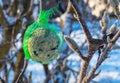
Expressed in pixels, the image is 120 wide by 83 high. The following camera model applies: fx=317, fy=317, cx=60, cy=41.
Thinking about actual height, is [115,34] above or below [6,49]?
above

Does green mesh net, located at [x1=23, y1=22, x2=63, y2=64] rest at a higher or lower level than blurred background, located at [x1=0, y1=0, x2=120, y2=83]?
higher

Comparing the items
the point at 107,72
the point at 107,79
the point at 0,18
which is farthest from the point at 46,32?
the point at 107,72

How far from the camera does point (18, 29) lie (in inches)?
99.2

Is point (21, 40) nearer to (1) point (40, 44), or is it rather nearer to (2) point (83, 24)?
(1) point (40, 44)

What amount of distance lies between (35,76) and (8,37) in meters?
1.91

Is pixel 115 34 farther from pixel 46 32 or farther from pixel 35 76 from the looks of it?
pixel 35 76

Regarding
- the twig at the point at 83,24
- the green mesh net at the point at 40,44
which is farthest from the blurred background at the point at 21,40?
the twig at the point at 83,24

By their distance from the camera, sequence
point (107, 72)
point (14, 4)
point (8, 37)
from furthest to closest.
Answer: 1. point (107, 72)
2. point (14, 4)
3. point (8, 37)

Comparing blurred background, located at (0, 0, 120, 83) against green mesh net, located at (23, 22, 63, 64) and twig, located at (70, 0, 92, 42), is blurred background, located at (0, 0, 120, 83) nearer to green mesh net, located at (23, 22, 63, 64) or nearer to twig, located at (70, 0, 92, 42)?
green mesh net, located at (23, 22, 63, 64)

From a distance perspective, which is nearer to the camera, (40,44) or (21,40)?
(40,44)

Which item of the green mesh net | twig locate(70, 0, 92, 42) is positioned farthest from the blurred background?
twig locate(70, 0, 92, 42)

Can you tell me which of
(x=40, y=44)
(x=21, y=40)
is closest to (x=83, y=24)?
(x=40, y=44)

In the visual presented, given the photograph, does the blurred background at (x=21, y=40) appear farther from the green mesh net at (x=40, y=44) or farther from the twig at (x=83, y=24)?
the twig at (x=83, y=24)

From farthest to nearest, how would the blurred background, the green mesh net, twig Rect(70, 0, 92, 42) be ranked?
the blurred background
the green mesh net
twig Rect(70, 0, 92, 42)
